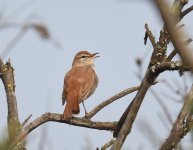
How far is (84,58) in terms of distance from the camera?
31.9ft

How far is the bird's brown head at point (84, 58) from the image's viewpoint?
9.51 meters

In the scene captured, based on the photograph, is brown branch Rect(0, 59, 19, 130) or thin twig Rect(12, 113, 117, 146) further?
brown branch Rect(0, 59, 19, 130)

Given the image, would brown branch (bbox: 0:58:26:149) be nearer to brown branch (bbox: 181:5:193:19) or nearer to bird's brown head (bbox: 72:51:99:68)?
brown branch (bbox: 181:5:193:19)

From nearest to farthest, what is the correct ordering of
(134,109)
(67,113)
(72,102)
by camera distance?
(134,109)
(67,113)
(72,102)

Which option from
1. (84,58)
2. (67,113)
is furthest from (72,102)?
(84,58)

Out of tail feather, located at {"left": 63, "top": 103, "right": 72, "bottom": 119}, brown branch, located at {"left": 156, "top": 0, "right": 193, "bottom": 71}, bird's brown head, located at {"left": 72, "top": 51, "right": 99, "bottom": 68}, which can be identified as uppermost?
bird's brown head, located at {"left": 72, "top": 51, "right": 99, "bottom": 68}

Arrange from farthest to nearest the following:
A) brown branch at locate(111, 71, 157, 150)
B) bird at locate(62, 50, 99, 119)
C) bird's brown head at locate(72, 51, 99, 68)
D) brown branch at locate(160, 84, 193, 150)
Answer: bird's brown head at locate(72, 51, 99, 68) < bird at locate(62, 50, 99, 119) < brown branch at locate(111, 71, 157, 150) < brown branch at locate(160, 84, 193, 150)

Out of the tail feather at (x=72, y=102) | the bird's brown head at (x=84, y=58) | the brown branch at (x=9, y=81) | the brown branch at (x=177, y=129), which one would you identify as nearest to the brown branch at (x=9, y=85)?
the brown branch at (x=9, y=81)

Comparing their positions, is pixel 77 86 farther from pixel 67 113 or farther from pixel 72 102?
pixel 67 113

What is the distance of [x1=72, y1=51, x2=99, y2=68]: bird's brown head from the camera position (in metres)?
9.51

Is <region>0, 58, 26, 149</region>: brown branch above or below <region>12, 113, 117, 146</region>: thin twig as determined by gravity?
above

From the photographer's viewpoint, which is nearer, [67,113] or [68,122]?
[68,122]

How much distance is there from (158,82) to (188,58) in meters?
2.79

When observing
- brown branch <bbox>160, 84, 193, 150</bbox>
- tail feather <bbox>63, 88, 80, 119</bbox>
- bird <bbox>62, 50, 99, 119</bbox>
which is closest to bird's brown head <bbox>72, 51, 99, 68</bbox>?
bird <bbox>62, 50, 99, 119</bbox>
